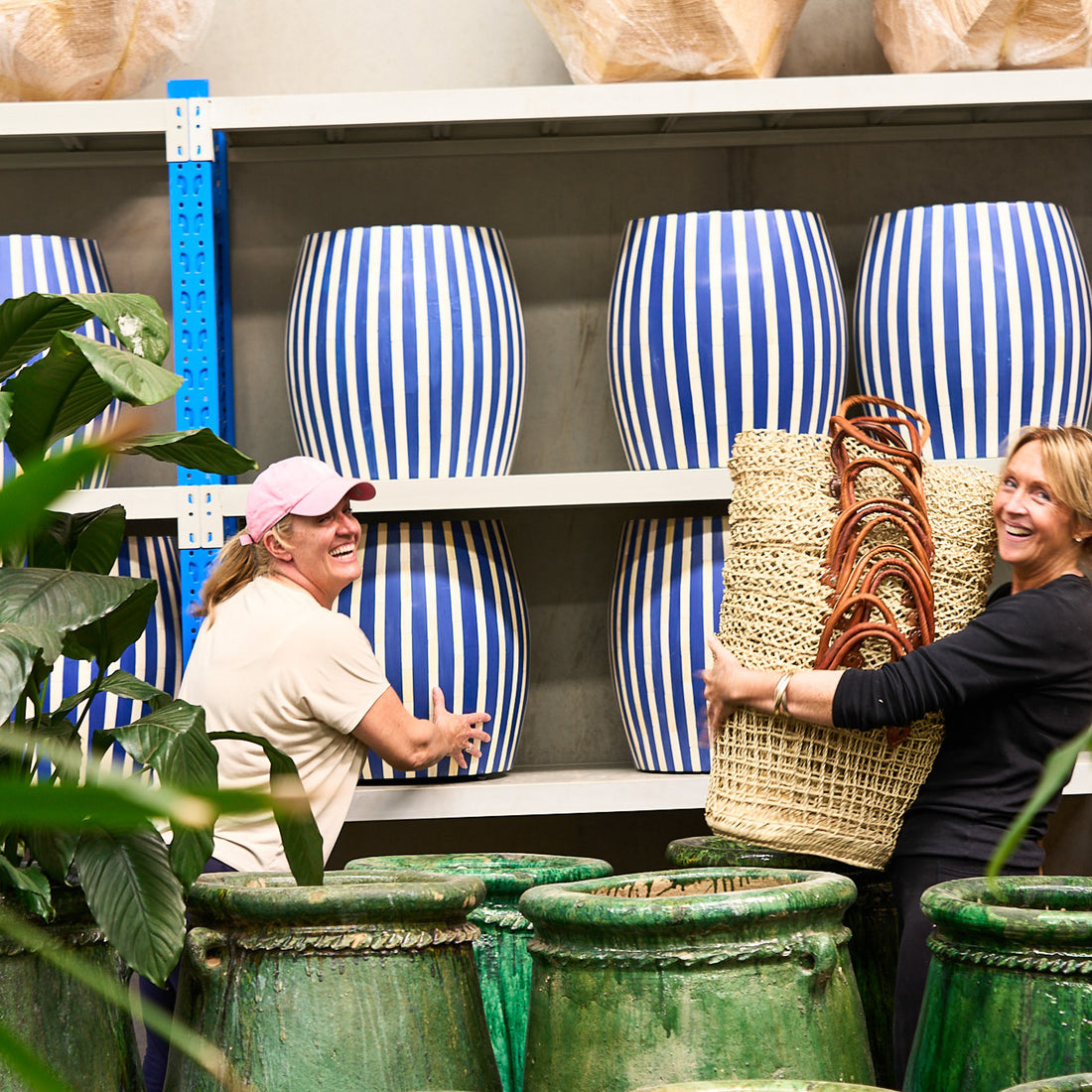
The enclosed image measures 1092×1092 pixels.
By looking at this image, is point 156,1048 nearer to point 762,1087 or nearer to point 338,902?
point 338,902

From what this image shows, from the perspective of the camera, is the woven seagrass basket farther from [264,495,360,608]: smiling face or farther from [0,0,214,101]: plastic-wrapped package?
[0,0,214,101]: plastic-wrapped package

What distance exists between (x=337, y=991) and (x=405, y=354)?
137 centimetres

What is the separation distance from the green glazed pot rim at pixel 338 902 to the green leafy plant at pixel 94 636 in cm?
3

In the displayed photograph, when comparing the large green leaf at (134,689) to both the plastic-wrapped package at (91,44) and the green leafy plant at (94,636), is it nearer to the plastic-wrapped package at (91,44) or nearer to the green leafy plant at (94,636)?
the green leafy plant at (94,636)

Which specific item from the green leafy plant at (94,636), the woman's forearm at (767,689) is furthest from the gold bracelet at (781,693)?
the green leafy plant at (94,636)

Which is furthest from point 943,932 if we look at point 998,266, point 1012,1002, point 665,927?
point 998,266

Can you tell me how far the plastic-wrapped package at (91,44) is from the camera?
200 cm

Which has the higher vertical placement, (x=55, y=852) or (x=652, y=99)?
(x=652, y=99)

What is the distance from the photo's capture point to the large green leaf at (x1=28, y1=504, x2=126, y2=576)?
98 centimetres

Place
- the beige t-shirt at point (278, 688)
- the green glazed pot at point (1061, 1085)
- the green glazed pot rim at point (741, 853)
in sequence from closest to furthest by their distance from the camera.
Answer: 1. the green glazed pot at point (1061, 1085)
2. the green glazed pot rim at point (741, 853)
3. the beige t-shirt at point (278, 688)

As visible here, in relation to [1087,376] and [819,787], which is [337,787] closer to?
[819,787]

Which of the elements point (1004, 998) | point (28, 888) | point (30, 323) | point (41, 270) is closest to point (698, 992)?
point (1004, 998)

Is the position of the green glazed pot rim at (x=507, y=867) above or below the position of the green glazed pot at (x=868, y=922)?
above

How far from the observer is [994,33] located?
2041mm
